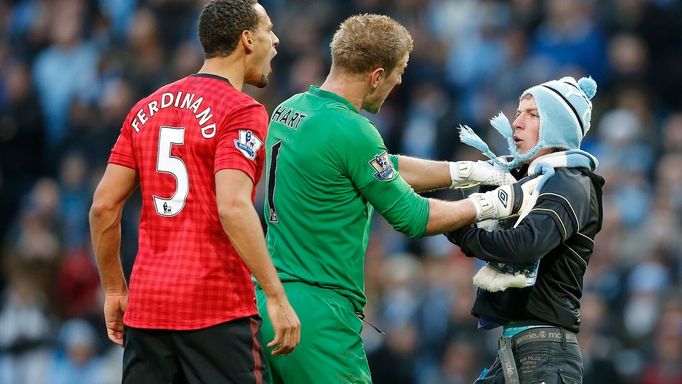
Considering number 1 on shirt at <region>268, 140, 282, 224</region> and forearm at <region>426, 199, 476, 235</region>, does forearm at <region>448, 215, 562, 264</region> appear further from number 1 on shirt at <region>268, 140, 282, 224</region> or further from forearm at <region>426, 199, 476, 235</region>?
number 1 on shirt at <region>268, 140, 282, 224</region>

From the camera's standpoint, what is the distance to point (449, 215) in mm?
5336

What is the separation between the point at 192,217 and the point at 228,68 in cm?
64

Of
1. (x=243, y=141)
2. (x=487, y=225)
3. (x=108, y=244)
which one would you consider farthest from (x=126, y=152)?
(x=487, y=225)

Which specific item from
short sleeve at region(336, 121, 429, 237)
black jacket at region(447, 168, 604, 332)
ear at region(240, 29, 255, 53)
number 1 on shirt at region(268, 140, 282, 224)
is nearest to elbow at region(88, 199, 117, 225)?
number 1 on shirt at region(268, 140, 282, 224)

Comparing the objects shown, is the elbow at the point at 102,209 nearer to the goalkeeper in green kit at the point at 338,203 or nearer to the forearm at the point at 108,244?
the forearm at the point at 108,244

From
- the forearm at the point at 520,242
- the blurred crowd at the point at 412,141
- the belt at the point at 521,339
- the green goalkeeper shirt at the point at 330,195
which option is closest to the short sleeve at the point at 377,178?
the green goalkeeper shirt at the point at 330,195

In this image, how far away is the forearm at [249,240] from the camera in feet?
15.6

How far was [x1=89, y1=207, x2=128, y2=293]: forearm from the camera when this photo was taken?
16.8 ft

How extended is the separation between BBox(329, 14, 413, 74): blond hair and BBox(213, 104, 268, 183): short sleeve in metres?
0.55

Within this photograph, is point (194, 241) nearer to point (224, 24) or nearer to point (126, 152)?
point (126, 152)

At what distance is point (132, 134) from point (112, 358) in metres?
6.74

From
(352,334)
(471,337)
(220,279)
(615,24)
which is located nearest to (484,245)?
(352,334)

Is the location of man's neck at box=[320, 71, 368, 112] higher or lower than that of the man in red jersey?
higher

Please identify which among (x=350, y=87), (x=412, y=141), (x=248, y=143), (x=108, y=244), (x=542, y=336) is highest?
(x=350, y=87)
